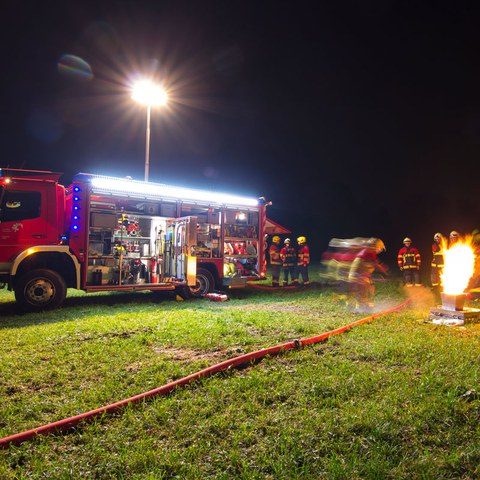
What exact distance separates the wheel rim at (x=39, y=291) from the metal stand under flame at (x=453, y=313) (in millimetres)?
7725

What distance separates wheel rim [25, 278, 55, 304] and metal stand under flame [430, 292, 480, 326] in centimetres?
773

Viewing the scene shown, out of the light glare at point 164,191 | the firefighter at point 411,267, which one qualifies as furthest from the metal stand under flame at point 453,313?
the firefighter at point 411,267

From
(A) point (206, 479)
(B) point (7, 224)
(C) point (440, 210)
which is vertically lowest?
(A) point (206, 479)

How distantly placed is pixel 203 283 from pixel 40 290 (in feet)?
13.7

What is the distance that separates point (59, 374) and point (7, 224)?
5.05 meters

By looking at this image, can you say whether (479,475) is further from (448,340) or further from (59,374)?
(59,374)

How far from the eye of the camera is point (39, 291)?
822cm

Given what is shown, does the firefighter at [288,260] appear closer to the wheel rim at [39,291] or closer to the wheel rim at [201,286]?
the wheel rim at [201,286]

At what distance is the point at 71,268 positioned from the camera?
8578mm

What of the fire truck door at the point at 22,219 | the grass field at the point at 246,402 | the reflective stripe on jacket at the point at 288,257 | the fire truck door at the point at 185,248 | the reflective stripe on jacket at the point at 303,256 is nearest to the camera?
the grass field at the point at 246,402

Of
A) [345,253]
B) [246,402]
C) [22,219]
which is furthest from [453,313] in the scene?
[22,219]

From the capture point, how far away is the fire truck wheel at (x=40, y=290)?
26.3ft

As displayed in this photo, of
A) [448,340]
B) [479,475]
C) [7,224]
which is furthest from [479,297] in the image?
[7,224]

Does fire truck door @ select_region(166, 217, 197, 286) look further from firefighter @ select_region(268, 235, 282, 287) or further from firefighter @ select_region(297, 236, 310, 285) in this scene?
firefighter @ select_region(297, 236, 310, 285)
